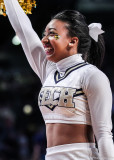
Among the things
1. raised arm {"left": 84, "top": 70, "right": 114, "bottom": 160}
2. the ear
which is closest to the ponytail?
the ear

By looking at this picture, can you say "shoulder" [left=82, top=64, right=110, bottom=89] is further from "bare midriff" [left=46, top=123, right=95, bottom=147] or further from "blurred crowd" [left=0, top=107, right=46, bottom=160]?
"blurred crowd" [left=0, top=107, right=46, bottom=160]

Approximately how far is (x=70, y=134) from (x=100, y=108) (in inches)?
8.7

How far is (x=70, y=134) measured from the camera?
6.10 feet

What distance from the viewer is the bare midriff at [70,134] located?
1861 millimetres

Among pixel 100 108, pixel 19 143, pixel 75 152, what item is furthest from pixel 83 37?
pixel 19 143

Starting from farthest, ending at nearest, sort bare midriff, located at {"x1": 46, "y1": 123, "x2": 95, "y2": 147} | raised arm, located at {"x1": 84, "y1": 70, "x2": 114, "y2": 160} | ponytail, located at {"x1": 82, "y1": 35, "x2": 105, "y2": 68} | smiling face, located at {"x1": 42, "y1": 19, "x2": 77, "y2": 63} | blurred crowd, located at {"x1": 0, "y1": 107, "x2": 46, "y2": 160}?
1. blurred crowd, located at {"x1": 0, "y1": 107, "x2": 46, "y2": 160}
2. ponytail, located at {"x1": 82, "y1": 35, "x2": 105, "y2": 68}
3. smiling face, located at {"x1": 42, "y1": 19, "x2": 77, "y2": 63}
4. bare midriff, located at {"x1": 46, "y1": 123, "x2": 95, "y2": 147}
5. raised arm, located at {"x1": 84, "y1": 70, "x2": 114, "y2": 160}

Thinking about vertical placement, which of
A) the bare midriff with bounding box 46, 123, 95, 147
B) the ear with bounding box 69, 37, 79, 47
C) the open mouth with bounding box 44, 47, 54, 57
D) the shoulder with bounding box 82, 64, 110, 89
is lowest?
the bare midriff with bounding box 46, 123, 95, 147

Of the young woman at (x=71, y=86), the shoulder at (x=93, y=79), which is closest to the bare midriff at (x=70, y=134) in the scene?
the young woman at (x=71, y=86)

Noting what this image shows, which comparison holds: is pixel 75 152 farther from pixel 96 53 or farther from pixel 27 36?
pixel 27 36

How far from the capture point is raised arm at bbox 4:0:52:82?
2242 millimetres

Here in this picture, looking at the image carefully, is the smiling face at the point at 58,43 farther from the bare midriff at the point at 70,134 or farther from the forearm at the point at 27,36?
the bare midriff at the point at 70,134

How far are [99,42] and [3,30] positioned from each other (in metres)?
3.00

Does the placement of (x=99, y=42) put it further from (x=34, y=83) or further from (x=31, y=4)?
(x=34, y=83)

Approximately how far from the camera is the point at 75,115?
74.3 inches
